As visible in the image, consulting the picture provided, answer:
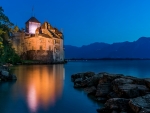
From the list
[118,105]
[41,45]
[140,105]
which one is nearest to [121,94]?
[118,105]

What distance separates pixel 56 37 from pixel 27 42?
509 inches

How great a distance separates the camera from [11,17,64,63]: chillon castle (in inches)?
3189

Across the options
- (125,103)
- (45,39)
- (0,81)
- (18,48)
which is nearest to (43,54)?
(45,39)

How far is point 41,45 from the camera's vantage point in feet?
266

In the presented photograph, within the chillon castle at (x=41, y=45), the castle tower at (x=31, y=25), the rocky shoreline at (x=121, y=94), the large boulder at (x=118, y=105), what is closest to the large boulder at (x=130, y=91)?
the rocky shoreline at (x=121, y=94)

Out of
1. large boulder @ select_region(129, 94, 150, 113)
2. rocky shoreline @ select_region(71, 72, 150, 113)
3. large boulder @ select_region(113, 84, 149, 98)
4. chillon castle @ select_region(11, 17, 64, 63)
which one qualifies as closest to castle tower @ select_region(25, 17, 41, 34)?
chillon castle @ select_region(11, 17, 64, 63)

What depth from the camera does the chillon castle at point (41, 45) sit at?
266 feet

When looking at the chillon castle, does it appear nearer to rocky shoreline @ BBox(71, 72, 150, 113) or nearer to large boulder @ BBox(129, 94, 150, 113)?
rocky shoreline @ BBox(71, 72, 150, 113)

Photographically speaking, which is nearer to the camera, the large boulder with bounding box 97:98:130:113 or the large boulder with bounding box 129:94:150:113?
the large boulder with bounding box 129:94:150:113

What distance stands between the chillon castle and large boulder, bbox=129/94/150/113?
72.0 m

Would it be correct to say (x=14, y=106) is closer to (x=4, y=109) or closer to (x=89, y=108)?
(x=4, y=109)

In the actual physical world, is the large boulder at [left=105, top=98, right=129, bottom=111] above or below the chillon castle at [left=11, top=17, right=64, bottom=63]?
below

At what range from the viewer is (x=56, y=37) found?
290ft

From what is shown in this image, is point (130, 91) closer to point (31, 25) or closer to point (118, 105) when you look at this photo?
point (118, 105)
